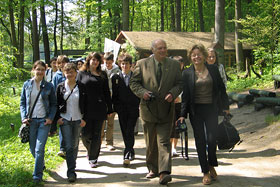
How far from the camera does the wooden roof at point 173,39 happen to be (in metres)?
29.3

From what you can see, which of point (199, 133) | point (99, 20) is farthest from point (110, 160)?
point (99, 20)

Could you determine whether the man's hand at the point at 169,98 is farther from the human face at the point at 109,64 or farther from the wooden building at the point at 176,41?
the wooden building at the point at 176,41

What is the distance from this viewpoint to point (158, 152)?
5.41m

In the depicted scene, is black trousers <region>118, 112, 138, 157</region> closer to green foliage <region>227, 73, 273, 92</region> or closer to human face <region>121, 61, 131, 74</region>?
human face <region>121, 61, 131, 74</region>

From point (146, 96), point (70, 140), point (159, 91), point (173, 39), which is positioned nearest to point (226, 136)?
point (159, 91)

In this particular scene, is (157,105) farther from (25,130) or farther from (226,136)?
(25,130)

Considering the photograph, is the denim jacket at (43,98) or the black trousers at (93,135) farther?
the black trousers at (93,135)

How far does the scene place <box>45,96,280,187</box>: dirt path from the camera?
520 cm

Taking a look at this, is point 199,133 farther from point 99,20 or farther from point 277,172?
point 99,20

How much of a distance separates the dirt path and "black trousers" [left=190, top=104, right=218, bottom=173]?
366 millimetres

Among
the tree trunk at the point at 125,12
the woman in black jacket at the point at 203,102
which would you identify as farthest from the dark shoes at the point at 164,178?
the tree trunk at the point at 125,12

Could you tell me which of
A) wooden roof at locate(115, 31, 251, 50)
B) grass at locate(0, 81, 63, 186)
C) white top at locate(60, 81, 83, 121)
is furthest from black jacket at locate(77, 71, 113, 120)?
wooden roof at locate(115, 31, 251, 50)

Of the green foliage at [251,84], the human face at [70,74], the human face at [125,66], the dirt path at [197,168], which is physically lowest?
the dirt path at [197,168]

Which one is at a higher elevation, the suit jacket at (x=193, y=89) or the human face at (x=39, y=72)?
the human face at (x=39, y=72)
